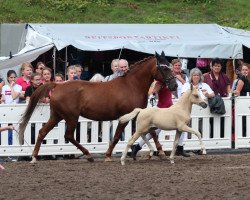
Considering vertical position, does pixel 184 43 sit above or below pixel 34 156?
above

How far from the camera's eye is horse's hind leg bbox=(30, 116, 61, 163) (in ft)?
61.4

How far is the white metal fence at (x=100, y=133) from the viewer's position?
773 inches

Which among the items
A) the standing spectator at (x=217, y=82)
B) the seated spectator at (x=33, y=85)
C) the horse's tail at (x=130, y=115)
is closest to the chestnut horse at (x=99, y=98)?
the horse's tail at (x=130, y=115)

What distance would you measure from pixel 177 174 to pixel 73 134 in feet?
11.8

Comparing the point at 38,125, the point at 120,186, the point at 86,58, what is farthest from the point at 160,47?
the point at 120,186

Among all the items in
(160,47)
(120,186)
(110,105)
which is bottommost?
(120,186)

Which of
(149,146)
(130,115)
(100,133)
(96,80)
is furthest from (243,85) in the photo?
(130,115)

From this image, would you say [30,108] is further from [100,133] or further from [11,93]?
[100,133]

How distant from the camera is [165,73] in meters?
18.6

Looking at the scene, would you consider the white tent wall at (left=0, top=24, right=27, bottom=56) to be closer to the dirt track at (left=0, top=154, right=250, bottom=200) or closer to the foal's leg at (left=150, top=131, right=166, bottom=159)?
the dirt track at (left=0, top=154, right=250, bottom=200)

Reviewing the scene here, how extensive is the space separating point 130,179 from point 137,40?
10431mm

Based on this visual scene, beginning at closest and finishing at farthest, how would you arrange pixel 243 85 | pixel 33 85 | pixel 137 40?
pixel 33 85, pixel 243 85, pixel 137 40

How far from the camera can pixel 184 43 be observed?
82.5 feet

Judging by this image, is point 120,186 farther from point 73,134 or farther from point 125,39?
point 125,39
